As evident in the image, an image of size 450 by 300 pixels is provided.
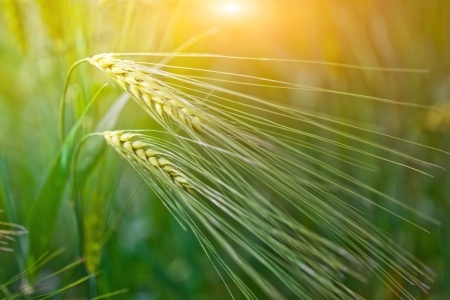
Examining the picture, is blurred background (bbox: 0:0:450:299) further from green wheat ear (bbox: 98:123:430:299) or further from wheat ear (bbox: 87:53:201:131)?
wheat ear (bbox: 87:53:201:131)

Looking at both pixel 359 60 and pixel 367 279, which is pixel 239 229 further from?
pixel 359 60

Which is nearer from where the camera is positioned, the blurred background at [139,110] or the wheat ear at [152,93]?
the wheat ear at [152,93]

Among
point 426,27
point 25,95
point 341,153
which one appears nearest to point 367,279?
point 341,153

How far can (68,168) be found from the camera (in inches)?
36.6

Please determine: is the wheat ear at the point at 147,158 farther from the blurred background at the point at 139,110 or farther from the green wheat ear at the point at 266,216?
the blurred background at the point at 139,110

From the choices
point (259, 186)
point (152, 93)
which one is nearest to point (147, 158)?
point (152, 93)

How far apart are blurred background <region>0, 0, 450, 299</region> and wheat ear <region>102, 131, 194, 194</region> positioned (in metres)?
0.12

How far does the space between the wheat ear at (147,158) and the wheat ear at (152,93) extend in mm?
53

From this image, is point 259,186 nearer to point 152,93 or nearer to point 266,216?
point 266,216

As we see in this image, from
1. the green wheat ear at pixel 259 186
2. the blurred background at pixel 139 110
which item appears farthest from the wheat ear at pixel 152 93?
the blurred background at pixel 139 110

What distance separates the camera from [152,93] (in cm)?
77

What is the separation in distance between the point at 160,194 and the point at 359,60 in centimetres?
43

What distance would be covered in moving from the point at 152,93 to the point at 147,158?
3.6 inches

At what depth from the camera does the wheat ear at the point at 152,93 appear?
0.77m
